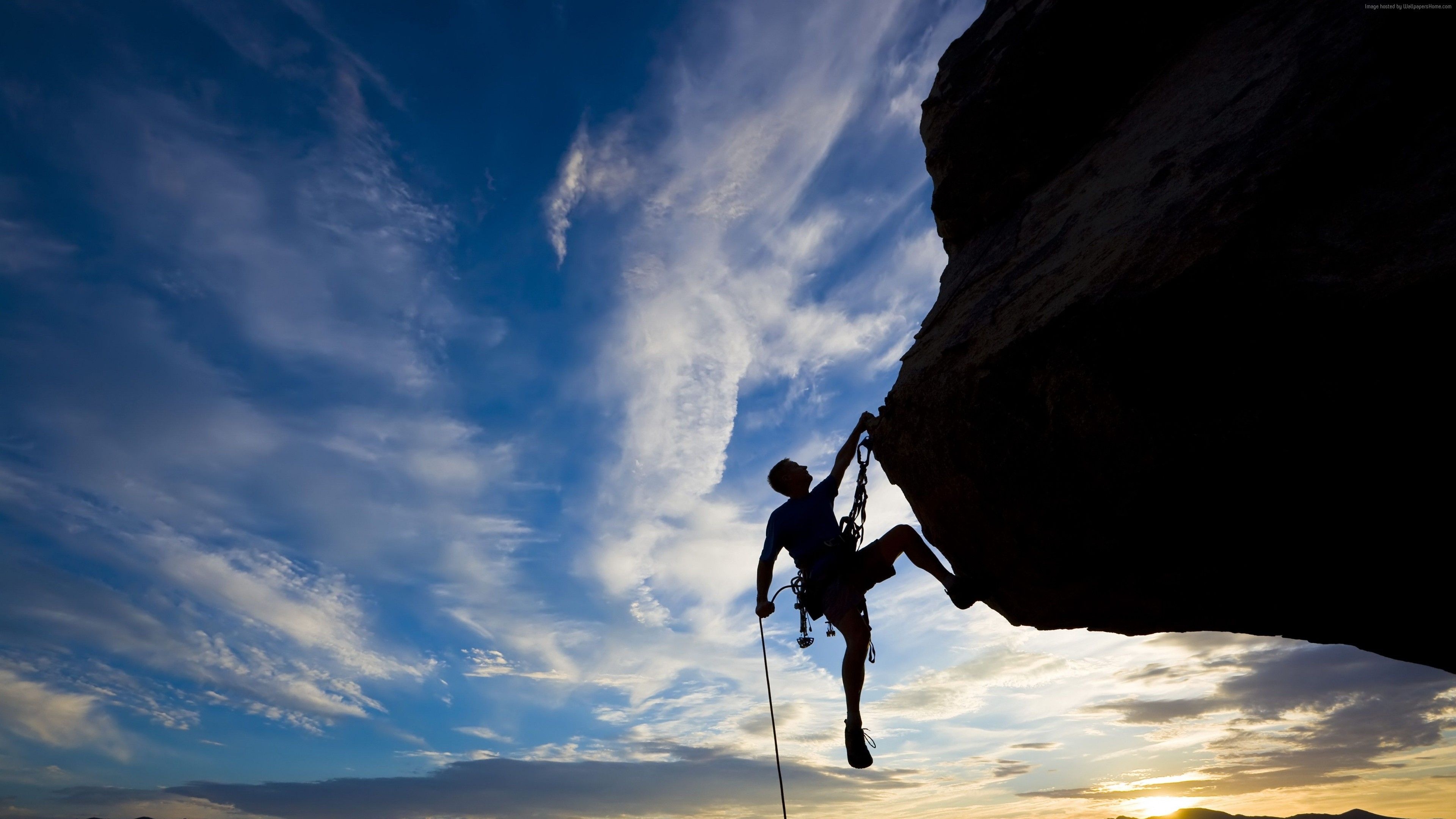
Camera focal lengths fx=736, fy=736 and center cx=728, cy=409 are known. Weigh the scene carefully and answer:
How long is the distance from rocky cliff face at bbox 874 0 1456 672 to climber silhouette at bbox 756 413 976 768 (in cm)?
39

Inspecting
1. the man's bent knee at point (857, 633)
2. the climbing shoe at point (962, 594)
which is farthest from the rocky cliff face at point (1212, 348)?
the man's bent knee at point (857, 633)

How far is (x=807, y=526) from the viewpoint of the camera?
21.5 feet

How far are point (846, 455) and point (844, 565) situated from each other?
37.4 inches

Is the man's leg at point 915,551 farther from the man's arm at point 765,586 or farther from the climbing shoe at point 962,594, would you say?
the man's arm at point 765,586

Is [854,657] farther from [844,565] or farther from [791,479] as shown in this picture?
[791,479]

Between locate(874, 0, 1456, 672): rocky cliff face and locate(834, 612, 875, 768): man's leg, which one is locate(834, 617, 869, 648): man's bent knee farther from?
locate(874, 0, 1456, 672): rocky cliff face

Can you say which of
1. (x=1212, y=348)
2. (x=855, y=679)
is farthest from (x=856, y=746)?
(x=1212, y=348)

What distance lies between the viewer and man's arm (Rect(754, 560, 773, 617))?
6.78 metres

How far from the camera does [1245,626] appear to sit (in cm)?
467

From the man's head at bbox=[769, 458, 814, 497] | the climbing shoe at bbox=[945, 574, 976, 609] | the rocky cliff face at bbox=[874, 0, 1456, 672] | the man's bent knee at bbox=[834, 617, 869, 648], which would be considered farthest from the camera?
the man's head at bbox=[769, 458, 814, 497]

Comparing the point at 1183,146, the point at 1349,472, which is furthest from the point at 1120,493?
the point at 1183,146

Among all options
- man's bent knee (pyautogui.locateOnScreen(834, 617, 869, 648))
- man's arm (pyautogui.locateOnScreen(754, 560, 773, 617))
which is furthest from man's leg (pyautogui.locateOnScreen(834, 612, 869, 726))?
man's arm (pyautogui.locateOnScreen(754, 560, 773, 617))

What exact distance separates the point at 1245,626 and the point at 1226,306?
7.55 ft

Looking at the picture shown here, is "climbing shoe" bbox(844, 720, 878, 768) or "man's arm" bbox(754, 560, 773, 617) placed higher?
"man's arm" bbox(754, 560, 773, 617)
